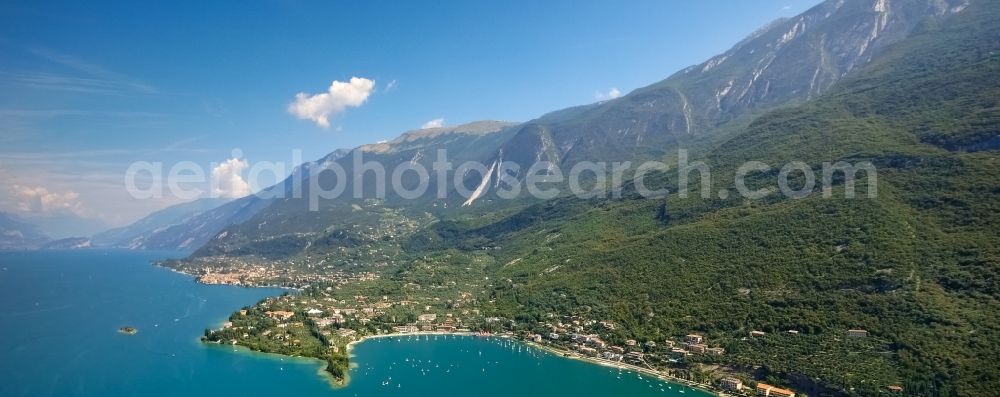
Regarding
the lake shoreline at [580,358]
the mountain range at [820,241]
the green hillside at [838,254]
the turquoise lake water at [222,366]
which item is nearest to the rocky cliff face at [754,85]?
the mountain range at [820,241]

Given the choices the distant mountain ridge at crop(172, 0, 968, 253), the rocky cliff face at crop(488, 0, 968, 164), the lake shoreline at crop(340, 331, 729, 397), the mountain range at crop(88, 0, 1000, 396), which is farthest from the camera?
the rocky cliff face at crop(488, 0, 968, 164)

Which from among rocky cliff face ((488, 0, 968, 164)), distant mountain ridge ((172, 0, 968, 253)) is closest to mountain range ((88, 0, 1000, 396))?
rocky cliff face ((488, 0, 968, 164))

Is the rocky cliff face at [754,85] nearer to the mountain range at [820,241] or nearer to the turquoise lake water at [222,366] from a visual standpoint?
the mountain range at [820,241]

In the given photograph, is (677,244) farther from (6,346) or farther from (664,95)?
(664,95)

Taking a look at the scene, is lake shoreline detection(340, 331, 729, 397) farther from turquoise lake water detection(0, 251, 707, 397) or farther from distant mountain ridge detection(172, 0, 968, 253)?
distant mountain ridge detection(172, 0, 968, 253)

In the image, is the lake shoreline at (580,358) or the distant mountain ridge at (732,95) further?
the distant mountain ridge at (732,95)

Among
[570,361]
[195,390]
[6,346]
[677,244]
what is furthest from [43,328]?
[677,244]

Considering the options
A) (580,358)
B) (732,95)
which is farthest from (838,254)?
(732,95)

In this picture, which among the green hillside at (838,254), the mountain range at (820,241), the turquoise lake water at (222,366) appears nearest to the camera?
the green hillside at (838,254)

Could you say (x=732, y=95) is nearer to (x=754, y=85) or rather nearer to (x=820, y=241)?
(x=754, y=85)

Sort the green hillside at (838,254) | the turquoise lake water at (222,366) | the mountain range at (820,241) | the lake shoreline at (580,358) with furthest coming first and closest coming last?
the lake shoreline at (580,358)
the turquoise lake water at (222,366)
the mountain range at (820,241)
the green hillside at (838,254)
